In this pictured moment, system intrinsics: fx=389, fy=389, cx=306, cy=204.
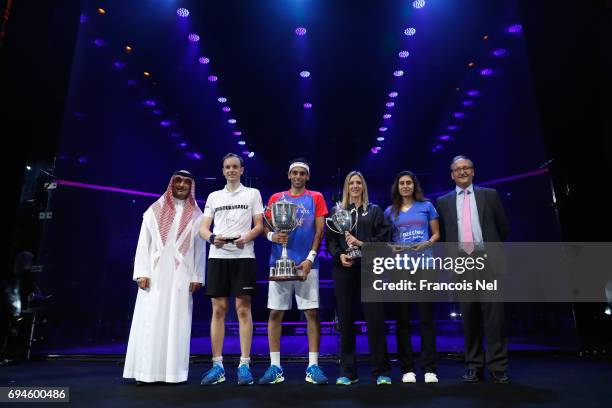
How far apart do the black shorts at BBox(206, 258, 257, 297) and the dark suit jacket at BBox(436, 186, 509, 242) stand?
180 centimetres

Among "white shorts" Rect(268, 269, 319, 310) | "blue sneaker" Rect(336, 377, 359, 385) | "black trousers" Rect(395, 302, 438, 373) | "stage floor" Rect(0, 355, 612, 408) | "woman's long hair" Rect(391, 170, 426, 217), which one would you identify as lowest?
"stage floor" Rect(0, 355, 612, 408)

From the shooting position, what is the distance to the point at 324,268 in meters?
7.68


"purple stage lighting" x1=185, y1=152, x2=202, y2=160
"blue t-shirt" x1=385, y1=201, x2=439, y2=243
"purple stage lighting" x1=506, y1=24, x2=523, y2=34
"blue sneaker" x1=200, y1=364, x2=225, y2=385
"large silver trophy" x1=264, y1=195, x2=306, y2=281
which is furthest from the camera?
"purple stage lighting" x1=185, y1=152, x2=202, y2=160

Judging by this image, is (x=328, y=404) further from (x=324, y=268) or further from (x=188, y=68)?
(x=188, y=68)

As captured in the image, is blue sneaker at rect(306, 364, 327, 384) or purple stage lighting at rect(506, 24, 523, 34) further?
purple stage lighting at rect(506, 24, 523, 34)

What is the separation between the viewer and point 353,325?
10.5 ft

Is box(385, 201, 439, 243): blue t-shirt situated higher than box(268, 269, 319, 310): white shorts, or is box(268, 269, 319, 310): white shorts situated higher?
box(385, 201, 439, 243): blue t-shirt

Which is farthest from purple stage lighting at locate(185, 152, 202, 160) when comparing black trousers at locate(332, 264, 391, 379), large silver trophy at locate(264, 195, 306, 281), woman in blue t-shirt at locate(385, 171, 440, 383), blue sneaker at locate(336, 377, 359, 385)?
blue sneaker at locate(336, 377, 359, 385)

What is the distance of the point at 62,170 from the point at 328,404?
16.0 feet

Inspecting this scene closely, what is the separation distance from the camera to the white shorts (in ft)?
10.7

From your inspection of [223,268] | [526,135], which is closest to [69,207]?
[223,268]

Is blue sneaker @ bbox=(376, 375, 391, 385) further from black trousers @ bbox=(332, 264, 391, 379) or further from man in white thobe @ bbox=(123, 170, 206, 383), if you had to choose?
man in white thobe @ bbox=(123, 170, 206, 383)

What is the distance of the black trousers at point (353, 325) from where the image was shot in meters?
3.16

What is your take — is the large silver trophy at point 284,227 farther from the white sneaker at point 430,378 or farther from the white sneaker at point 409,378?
the white sneaker at point 430,378
